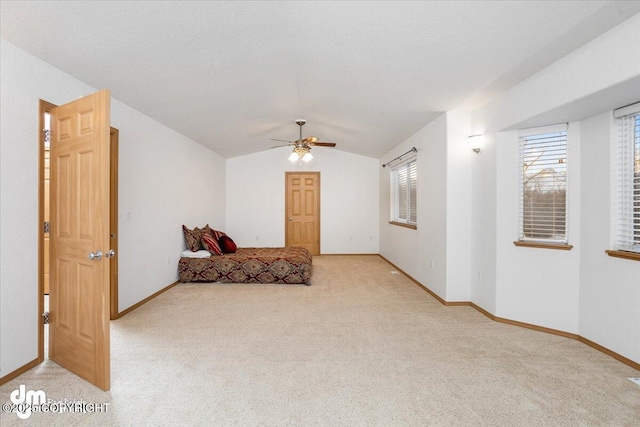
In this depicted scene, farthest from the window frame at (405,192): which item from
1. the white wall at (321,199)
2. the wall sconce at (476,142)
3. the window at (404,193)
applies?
the wall sconce at (476,142)

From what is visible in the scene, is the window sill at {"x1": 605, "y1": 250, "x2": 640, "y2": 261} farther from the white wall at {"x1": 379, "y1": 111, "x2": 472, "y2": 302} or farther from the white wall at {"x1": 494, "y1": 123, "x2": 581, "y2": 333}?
the white wall at {"x1": 379, "y1": 111, "x2": 472, "y2": 302}

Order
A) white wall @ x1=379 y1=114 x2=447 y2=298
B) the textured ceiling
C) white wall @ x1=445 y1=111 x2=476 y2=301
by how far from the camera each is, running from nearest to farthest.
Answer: the textured ceiling
white wall @ x1=445 y1=111 x2=476 y2=301
white wall @ x1=379 y1=114 x2=447 y2=298

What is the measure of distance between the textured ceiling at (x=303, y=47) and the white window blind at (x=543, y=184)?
0.68 m

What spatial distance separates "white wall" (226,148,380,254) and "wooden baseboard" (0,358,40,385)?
565cm

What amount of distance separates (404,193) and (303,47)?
413 centimetres

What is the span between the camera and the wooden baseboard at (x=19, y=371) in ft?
7.38

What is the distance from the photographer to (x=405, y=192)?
6336mm

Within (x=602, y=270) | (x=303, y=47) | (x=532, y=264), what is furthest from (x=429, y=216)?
(x=303, y=47)

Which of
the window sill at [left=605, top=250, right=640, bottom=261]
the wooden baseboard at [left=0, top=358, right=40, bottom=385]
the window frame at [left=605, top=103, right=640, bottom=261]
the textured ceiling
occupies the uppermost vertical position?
the textured ceiling

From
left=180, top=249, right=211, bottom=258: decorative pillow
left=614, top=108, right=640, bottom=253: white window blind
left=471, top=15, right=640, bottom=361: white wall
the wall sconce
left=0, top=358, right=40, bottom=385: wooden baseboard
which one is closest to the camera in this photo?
left=0, top=358, right=40, bottom=385: wooden baseboard

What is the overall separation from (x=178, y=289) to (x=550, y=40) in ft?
17.1

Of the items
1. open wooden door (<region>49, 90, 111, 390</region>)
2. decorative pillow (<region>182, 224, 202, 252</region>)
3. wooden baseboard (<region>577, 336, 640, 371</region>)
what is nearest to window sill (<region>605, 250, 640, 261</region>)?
wooden baseboard (<region>577, 336, 640, 371</region>)

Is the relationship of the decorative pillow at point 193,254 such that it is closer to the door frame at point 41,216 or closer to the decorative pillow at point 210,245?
the decorative pillow at point 210,245

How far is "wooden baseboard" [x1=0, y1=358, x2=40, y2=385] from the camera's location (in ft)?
7.38
